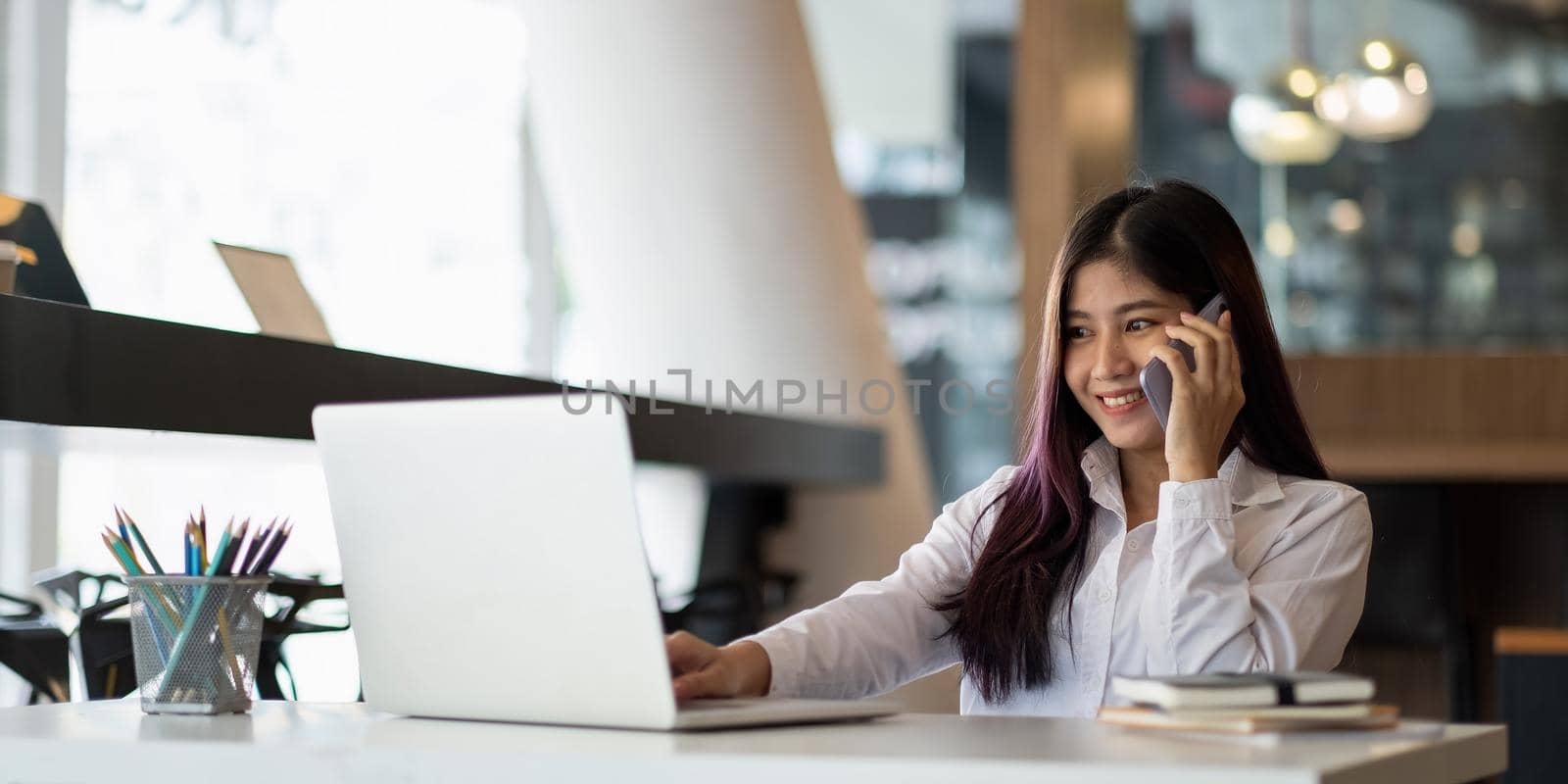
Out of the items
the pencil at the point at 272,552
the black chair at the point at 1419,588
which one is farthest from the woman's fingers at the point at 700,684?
the black chair at the point at 1419,588

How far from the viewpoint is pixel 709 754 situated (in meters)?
1.04

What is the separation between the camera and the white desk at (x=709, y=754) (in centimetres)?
99

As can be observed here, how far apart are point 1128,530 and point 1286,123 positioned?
453 centimetres

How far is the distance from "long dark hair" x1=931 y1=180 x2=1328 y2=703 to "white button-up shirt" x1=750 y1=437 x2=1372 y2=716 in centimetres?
2

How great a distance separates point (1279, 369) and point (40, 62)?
2.99 meters

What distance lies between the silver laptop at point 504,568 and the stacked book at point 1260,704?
0.25 meters

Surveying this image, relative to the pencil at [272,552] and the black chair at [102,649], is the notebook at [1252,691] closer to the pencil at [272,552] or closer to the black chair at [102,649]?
the pencil at [272,552]

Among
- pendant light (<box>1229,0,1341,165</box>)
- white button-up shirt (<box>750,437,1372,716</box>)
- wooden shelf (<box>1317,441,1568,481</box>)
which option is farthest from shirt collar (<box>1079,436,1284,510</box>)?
pendant light (<box>1229,0,1341,165</box>)

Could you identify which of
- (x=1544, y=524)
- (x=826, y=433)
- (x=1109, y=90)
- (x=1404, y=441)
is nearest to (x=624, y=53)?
(x=826, y=433)

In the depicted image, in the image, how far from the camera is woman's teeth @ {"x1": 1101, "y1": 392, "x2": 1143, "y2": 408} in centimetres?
180

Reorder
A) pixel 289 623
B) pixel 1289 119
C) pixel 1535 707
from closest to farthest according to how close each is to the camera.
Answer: pixel 289 623 → pixel 1535 707 → pixel 1289 119

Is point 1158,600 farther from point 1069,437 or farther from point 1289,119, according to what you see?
point 1289,119

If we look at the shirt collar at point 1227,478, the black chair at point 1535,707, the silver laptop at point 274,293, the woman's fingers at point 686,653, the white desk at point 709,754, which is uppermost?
the silver laptop at point 274,293

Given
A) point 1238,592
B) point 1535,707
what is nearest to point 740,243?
point 1535,707
